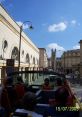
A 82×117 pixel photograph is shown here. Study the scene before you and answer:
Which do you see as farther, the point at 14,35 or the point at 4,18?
the point at 14,35

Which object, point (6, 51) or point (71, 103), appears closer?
point (71, 103)

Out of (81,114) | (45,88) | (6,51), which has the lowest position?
(81,114)

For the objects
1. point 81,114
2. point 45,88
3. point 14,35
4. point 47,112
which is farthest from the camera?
point 14,35

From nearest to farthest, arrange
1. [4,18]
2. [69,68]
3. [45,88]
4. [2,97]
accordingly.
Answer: [2,97] < [45,88] < [4,18] < [69,68]

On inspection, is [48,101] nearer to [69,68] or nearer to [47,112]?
[47,112]

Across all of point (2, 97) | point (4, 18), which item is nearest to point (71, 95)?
point (2, 97)

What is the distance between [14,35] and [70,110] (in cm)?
3481

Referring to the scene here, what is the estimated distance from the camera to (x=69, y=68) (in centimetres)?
12988

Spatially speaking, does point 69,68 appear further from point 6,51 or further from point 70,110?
point 70,110

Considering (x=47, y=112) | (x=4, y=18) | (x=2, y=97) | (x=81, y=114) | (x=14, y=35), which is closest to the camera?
(x=47, y=112)

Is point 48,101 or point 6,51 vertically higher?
point 6,51

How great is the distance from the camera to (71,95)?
769cm

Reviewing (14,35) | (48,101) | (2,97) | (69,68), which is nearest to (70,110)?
(48,101)

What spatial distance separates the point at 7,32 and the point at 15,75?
1094 inches
